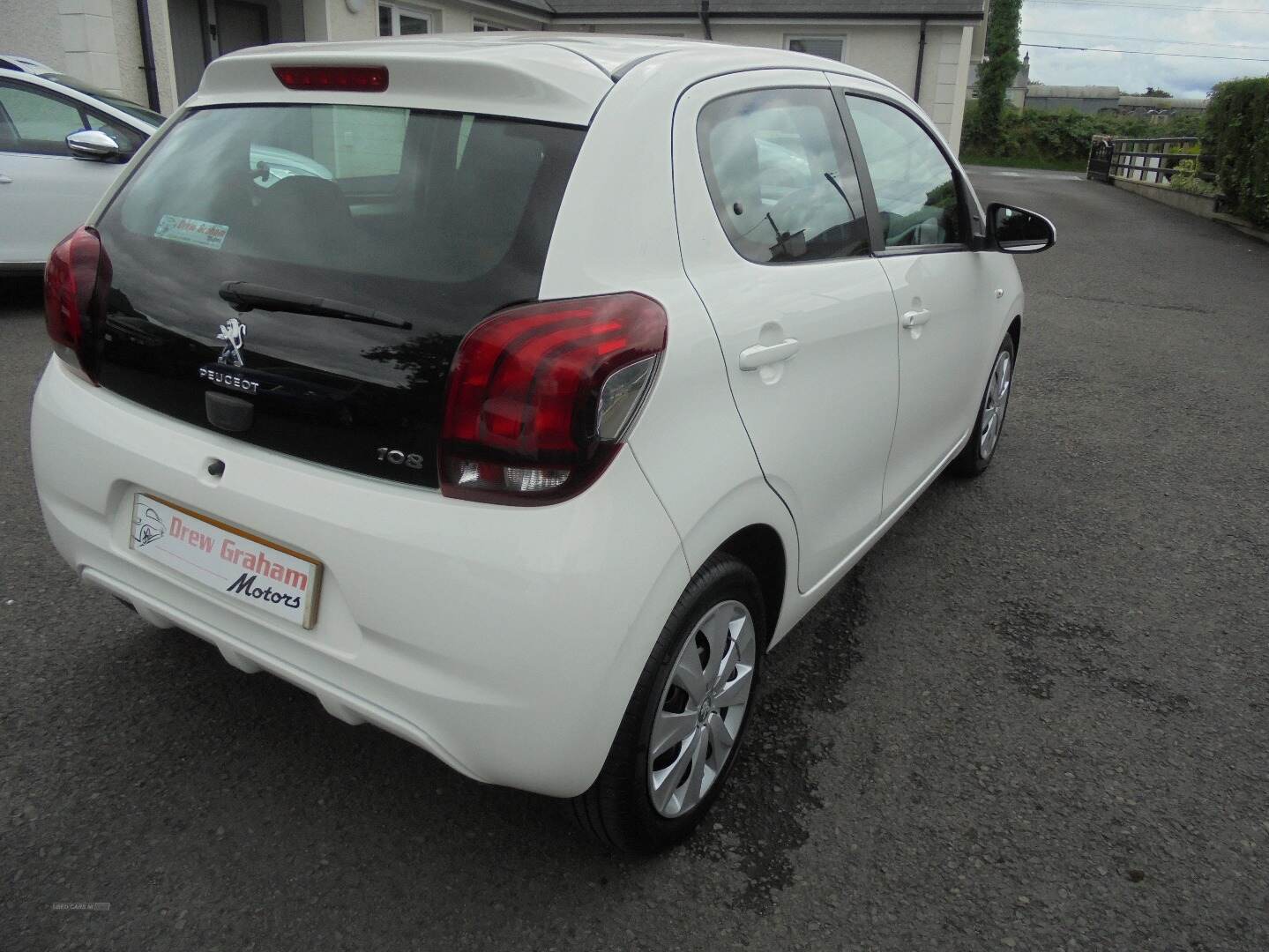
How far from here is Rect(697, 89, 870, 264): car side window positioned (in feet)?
7.41

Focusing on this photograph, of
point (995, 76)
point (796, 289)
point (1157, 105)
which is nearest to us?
point (796, 289)

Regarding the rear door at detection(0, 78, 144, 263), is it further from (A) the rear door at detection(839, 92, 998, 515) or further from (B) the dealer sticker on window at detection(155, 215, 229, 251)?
(A) the rear door at detection(839, 92, 998, 515)

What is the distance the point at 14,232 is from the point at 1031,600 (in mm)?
6847

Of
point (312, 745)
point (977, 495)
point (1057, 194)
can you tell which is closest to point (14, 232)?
point (312, 745)

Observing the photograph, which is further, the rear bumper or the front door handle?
the front door handle

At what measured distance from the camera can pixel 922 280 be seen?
316 cm

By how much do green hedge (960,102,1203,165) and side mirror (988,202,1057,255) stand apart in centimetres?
4182

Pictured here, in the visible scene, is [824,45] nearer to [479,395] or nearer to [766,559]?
[766,559]

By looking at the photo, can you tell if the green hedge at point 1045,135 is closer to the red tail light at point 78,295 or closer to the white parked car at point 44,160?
the white parked car at point 44,160

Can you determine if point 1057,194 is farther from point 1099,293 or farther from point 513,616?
point 513,616

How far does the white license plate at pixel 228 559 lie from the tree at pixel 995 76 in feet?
151

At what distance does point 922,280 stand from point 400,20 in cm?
1520

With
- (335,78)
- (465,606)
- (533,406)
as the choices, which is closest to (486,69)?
(335,78)

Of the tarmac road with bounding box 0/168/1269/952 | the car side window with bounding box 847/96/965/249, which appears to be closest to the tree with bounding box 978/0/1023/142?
the tarmac road with bounding box 0/168/1269/952
